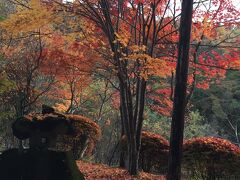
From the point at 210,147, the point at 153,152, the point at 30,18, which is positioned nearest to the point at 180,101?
the point at 210,147

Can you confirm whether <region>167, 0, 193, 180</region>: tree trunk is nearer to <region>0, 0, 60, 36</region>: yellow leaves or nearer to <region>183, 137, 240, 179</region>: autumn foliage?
<region>183, 137, 240, 179</region>: autumn foliage

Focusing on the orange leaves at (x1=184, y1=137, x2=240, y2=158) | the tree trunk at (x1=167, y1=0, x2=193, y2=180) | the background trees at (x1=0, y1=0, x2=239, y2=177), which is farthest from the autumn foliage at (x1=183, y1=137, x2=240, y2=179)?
the tree trunk at (x1=167, y1=0, x2=193, y2=180)

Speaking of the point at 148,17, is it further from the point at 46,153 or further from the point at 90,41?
the point at 46,153

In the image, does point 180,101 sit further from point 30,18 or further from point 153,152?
point 153,152

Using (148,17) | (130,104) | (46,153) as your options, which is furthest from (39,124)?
(148,17)

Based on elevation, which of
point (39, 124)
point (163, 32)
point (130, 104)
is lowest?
point (39, 124)

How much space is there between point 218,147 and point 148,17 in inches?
188

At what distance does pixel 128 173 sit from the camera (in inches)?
452

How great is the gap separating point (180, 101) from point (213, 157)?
389cm

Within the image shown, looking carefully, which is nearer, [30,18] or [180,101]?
[180,101]

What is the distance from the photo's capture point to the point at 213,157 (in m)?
10.8

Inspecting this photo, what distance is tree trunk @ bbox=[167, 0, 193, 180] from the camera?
7594 millimetres

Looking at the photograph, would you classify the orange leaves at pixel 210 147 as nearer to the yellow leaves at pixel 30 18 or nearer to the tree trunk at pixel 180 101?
the tree trunk at pixel 180 101

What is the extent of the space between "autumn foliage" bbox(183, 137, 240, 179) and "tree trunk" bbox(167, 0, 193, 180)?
11.5 feet
